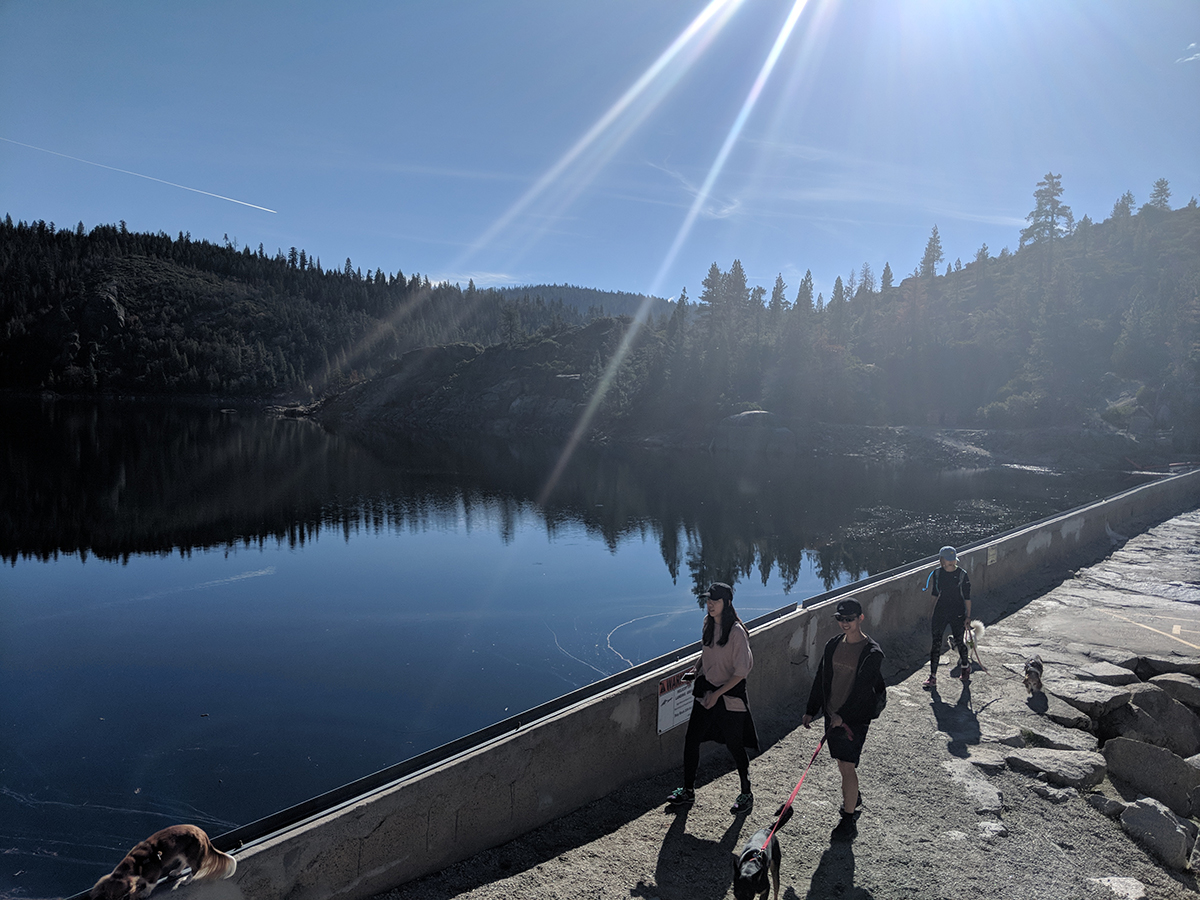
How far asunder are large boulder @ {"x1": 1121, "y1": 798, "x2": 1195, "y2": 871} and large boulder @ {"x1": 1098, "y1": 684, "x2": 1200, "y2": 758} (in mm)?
2136

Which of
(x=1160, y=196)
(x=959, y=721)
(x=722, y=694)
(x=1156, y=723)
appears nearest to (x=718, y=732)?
(x=722, y=694)

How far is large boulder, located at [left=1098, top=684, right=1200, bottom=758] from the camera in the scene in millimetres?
7773

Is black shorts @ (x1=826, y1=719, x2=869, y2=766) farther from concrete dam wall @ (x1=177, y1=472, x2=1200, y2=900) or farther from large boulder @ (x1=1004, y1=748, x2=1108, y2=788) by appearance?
large boulder @ (x1=1004, y1=748, x2=1108, y2=788)

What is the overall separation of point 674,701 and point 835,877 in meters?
2.19

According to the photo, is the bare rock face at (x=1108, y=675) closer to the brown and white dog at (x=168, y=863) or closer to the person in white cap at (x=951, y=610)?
the person in white cap at (x=951, y=610)

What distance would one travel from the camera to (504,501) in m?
40.4

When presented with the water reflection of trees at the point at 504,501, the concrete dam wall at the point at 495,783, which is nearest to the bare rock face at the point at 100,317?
the water reflection of trees at the point at 504,501

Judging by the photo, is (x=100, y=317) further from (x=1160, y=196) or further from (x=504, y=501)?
(x=1160, y=196)

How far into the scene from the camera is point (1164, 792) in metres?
6.46

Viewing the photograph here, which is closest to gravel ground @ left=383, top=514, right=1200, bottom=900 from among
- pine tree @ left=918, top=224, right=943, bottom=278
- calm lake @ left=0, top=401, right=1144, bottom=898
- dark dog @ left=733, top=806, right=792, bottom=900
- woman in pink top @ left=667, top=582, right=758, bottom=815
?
woman in pink top @ left=667, top=582, right=758, bottom=815

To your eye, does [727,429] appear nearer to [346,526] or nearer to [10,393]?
[346,526]

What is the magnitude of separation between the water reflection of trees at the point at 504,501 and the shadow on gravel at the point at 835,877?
56.8 ft

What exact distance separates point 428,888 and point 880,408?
91941mm

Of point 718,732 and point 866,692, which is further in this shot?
point 718,732
